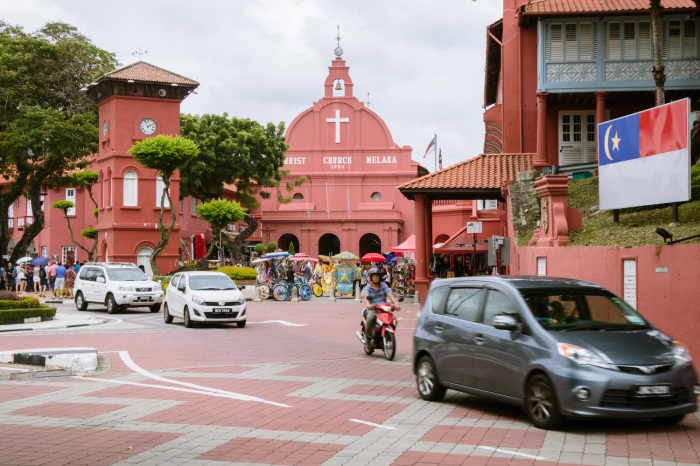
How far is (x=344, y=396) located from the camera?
10.2 m

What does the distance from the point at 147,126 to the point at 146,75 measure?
302 cm

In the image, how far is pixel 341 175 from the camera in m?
64.8

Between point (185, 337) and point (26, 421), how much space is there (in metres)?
10.6

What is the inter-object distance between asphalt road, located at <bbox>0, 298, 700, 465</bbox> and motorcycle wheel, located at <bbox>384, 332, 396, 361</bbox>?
200mm

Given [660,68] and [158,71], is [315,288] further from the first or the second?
[660,68]

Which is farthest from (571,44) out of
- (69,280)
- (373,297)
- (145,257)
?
(145,257)

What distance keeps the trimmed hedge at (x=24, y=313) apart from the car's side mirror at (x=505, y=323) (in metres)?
18.3

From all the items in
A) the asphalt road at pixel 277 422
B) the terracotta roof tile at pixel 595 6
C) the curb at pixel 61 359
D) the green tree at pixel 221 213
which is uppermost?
the terracotta roof tile at pixel 595 6

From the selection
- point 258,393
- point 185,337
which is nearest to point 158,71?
point 185,337

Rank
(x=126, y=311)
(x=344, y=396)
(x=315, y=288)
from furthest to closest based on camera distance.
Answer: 1. (x=315, y=288)
2. (x=126, y=311)
3. (x=344, y=396)

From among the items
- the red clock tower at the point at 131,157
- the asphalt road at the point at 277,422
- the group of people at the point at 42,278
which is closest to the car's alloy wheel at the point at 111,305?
the group of people at the point at 42,278

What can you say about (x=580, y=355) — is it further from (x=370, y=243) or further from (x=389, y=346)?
(x=370, y=243)

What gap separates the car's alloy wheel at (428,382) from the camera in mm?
9727

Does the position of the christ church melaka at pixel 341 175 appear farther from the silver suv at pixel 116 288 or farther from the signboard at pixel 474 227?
the signboard at pixel 474 227
